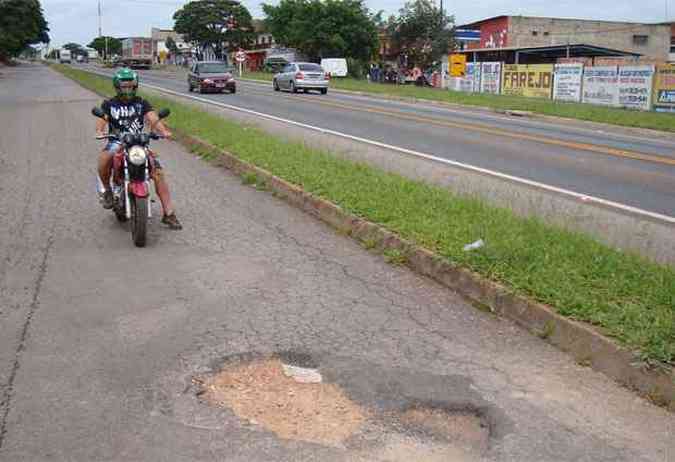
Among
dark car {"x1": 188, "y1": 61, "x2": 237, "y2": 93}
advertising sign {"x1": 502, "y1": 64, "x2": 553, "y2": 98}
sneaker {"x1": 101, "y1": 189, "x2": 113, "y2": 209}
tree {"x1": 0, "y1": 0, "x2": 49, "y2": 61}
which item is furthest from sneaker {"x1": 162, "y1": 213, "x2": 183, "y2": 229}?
tree {"x1": 0, "y1": 0, "x2": 49, "y2": 61}

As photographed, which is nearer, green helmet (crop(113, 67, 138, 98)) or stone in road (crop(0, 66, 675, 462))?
stone in road (crop(0, 66, 675, 462))

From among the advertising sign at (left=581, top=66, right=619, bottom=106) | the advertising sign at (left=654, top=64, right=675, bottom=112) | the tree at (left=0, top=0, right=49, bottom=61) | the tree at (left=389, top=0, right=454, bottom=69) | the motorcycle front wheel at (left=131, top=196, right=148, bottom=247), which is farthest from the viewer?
the tree at (left=0, top=0, right=49, bottom=61)

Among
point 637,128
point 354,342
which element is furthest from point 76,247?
point 637,128

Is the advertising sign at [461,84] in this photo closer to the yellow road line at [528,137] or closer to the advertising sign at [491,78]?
the advertising sign at [491,78]

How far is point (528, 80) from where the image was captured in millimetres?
37625

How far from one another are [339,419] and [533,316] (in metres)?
1.82

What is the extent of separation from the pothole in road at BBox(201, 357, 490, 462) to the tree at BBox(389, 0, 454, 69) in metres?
55.8

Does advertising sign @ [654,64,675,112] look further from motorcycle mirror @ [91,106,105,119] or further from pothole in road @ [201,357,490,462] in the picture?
pothole in road @ [201,357,490,462]

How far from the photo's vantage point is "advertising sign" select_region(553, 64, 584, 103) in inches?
1318

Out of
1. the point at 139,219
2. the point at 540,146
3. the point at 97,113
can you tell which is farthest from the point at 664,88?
the point at 139,219

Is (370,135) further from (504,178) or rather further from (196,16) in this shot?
(196,16)

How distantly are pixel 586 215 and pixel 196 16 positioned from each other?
10345 cm

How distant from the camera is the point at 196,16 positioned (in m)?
106

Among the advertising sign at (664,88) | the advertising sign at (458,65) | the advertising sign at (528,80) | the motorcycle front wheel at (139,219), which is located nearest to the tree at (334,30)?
the advertising sign at (458,65)
